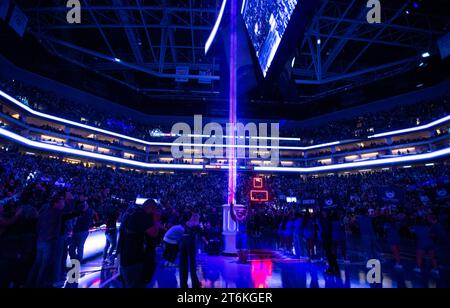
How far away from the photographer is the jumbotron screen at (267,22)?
28.2ft

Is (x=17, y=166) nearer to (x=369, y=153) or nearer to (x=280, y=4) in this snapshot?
(x=280, y=4)

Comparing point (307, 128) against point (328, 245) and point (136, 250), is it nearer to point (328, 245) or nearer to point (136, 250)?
point (328, 245)

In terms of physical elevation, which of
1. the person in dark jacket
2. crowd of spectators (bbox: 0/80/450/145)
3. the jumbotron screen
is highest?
crowd of spectators (bbox: 0/80/450/145)

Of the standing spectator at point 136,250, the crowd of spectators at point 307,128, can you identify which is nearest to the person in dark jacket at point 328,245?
the standing spectator at point 136,250

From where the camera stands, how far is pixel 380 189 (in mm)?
13078

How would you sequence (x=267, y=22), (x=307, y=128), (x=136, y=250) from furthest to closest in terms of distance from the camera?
(x=307, y=128)
(x=267, y=22)
(x=136, y=250)

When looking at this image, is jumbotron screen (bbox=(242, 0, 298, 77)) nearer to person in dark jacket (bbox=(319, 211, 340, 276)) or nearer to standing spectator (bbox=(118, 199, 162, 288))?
person in dark jacket (bbox=(319, 211, 340, 276))

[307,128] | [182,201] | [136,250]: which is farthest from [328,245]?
[307,128]

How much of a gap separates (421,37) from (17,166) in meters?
41.7

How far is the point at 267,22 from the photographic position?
32.2 ft

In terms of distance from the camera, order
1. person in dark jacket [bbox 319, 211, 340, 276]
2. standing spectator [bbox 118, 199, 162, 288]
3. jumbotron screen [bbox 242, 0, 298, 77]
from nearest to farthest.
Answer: standing spectator [bbox 118, 199, 162, 288]
person in dark jacket [bbox 319, 211, 340, 276]
jumbotron screen [bbox 242, 0, 298, 77]

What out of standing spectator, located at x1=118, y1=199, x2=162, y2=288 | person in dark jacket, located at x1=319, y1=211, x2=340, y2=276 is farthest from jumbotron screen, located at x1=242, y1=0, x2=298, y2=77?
standing spectator, located at x1=118, y1=199, x2=162, y2=288

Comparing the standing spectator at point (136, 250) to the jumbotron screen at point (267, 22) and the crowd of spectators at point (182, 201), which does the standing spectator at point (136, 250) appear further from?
the jumbotron screen at point (267, 22)

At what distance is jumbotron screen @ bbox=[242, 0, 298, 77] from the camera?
8600mm
